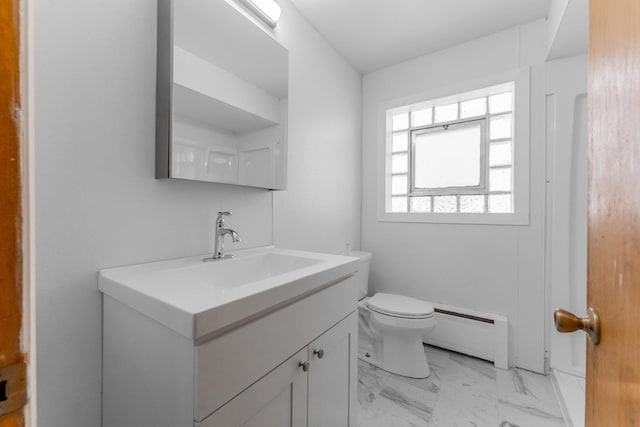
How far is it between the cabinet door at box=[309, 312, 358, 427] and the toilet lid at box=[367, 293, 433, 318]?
1.91 feet

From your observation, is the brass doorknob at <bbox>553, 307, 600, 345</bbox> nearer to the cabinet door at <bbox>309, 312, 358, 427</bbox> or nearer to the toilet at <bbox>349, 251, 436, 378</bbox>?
the cabinet door at <bbox>309, 312, 358, 427</bbox>

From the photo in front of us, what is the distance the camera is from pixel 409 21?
1843 mm

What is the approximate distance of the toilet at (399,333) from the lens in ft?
5.65

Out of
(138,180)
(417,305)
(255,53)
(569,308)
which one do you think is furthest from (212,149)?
(569,308)

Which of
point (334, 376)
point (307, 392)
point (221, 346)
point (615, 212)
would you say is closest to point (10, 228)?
point (221, 346)

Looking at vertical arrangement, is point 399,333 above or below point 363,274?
below

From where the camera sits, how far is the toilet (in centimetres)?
172

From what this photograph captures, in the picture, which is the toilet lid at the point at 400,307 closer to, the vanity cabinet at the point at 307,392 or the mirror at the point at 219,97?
the vanity cabinet at the point at 307,392

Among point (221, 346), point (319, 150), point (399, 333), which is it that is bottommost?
point (399, 333)

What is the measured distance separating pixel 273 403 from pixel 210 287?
39 centimetres

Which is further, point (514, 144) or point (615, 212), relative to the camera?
point (514, 144)

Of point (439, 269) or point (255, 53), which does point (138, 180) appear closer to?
point (255, 53)

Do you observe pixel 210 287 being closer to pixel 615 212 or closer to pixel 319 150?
pixel 615 212

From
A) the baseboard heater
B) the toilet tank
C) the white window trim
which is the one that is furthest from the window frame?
the baseboard heater
